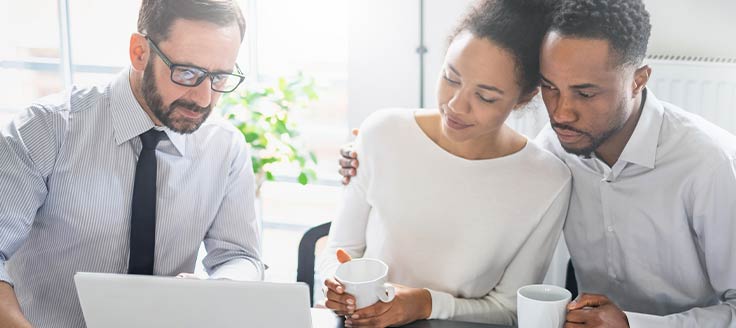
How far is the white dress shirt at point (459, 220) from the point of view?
170 centimetres

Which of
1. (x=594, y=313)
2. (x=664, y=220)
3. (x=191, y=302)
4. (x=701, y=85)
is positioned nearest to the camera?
(x=191, y=302)

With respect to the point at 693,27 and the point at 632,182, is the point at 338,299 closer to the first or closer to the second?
the point at 632,182

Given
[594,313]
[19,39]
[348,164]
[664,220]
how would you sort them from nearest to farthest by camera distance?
[594,313], [664,220], [348,164], [19,39]

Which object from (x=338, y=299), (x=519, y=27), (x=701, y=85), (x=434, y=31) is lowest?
(x=338, y=299)

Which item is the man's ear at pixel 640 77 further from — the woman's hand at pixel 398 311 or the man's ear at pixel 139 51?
the man's ear at pixel 139 51

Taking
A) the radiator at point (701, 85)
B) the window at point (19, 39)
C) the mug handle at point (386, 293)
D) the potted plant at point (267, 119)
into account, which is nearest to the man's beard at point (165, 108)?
the mug handle at point (386, 293)

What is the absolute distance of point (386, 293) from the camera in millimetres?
1433

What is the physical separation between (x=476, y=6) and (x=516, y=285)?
559 millimetres

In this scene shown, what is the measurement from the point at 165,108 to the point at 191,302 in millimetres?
532

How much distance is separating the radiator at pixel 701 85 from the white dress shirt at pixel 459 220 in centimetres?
90

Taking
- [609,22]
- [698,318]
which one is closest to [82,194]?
[609,22]

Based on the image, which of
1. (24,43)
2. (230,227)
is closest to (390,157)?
(230,227)

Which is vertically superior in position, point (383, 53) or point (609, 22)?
point (609, 22)

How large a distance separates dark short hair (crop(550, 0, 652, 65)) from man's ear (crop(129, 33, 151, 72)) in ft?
2.61
